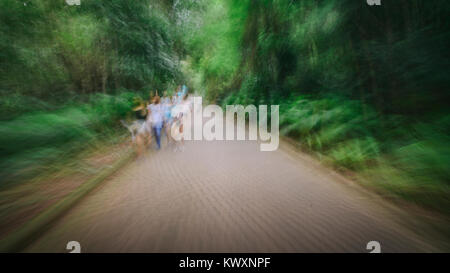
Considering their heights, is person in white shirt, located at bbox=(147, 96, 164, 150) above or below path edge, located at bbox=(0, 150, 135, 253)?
above

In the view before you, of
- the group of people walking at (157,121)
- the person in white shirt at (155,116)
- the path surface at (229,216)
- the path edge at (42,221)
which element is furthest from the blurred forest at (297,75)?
the person in white shirt at (155,116)

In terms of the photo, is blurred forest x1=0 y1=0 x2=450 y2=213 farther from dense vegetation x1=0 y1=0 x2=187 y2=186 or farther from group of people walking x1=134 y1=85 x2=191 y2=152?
group of people walking x1=134 y1=85 x2=191 y2=152

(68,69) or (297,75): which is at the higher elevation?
(297,75)

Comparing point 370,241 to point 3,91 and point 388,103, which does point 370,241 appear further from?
point 3,91

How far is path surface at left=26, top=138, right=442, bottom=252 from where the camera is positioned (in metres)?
3.01

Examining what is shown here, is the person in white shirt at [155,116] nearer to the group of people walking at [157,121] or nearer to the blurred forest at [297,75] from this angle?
the group of people walking at [157,121]

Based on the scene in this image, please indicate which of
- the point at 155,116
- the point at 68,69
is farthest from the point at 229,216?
the point at 68,69

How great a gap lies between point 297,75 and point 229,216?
9.21 metres

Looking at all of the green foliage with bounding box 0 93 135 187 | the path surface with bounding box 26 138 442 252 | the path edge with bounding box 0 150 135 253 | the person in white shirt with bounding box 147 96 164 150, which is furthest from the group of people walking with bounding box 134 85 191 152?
the path edge with bounding box 0 150 135 253

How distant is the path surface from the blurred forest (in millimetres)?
1057

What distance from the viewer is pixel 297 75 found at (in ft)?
35.8

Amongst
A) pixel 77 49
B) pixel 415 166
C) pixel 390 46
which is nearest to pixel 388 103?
pixel 390 46

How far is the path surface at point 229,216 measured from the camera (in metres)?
3.01

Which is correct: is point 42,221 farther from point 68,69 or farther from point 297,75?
point 297,75
